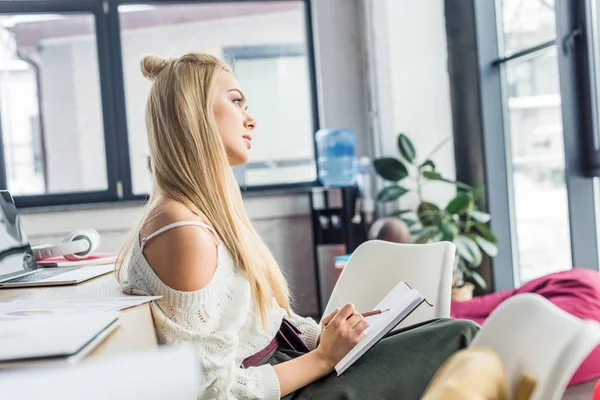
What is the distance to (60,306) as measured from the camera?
0.89 meters

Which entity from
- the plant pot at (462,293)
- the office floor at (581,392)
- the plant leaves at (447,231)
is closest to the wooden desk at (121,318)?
the office floor at (581,392)

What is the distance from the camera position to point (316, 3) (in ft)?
14.3

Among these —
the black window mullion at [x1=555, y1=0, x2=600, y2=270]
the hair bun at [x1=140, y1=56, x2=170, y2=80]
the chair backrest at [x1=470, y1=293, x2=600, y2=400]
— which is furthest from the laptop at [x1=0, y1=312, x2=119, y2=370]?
the black window mullion at [x1=555, y1=0, x2=600, y2=270]

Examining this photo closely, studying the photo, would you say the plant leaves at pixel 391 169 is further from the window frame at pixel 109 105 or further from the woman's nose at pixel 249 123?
the woman's nose at pixel 249 123

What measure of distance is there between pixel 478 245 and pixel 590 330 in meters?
2.98

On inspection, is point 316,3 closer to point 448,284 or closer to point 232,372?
point 448,284

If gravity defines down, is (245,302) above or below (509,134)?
below

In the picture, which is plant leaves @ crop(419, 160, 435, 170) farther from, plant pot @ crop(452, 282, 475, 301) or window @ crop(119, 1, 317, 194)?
window @ crop(119, 1, 317, 194)

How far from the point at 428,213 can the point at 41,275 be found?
261 cm

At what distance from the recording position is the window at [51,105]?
165 inches

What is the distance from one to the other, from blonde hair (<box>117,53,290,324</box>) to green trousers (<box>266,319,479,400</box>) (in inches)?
8.0

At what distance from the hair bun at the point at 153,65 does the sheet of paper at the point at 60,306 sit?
1.75 ft

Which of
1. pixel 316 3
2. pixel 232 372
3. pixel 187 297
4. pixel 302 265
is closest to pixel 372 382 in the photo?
pixel 232 372

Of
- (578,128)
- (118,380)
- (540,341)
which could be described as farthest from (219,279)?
(578,128)
